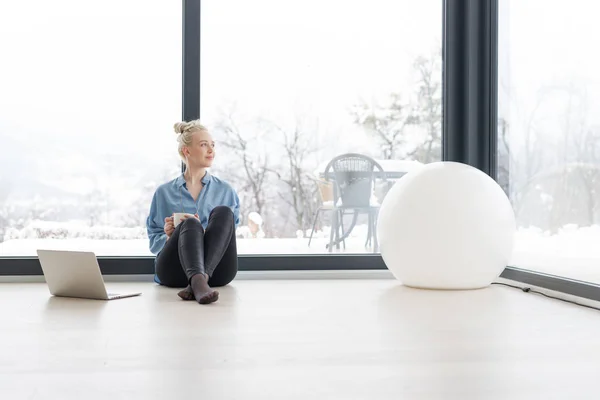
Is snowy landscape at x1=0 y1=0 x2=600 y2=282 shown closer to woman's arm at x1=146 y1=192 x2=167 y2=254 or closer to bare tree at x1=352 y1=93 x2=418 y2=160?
bare tree at x1=352 y1=93 x2=418 y2=160

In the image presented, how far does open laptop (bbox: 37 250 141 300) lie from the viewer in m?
3.18

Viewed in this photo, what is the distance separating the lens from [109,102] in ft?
14.5

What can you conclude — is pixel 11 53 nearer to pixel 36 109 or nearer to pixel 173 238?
pixel 36 109

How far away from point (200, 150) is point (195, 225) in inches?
23.7

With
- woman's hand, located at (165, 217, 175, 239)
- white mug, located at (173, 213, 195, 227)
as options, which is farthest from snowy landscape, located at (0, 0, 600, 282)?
white mug, located at (173, 213, 195, 227)

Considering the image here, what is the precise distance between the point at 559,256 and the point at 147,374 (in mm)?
2330

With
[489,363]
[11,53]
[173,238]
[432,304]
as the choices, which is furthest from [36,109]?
[489,363]

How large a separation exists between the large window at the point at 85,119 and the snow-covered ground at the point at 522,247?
12mm

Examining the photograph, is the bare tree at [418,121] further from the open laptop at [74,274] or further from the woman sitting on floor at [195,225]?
the open laptop at [74,274]

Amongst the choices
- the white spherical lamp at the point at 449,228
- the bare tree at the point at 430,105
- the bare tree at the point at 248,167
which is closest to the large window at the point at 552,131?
the white spherical lamp at the point at 449,228

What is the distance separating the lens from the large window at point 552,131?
128 inches

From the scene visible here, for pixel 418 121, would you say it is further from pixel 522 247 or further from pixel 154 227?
pixel 154 227

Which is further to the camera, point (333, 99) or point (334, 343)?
point (333, 99)

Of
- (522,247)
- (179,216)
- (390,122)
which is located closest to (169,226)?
(179,216)
